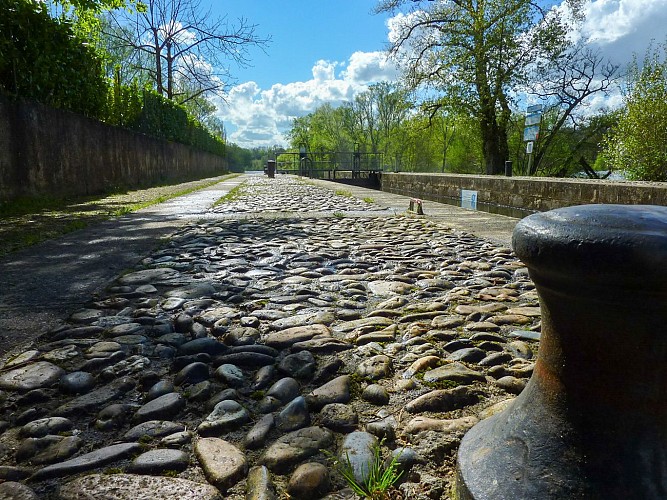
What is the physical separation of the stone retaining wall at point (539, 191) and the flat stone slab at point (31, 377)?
A: 7.26 meters

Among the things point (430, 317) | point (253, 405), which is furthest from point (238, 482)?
point (430, 317)

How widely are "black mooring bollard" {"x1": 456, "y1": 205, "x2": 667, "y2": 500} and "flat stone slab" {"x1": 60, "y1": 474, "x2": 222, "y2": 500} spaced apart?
66 centimetres

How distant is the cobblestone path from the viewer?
1.28 m

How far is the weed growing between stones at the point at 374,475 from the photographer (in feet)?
3.94

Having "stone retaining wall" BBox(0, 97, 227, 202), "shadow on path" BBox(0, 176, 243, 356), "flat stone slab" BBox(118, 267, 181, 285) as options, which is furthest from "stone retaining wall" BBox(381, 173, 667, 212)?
"stone retaining wall" BBox(0, 97, 227, 202)

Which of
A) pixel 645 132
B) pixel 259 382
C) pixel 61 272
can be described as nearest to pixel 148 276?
pixel 61 272

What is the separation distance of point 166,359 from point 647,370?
1759 mm

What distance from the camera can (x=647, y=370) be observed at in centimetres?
95

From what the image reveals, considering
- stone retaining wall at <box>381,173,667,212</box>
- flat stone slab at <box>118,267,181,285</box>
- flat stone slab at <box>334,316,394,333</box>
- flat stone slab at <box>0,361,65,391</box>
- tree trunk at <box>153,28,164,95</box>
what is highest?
tree trunk at <box>153,28,164,95</box>

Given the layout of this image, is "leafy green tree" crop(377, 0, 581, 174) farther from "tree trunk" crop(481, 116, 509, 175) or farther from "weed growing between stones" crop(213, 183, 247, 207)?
"weed growing between stones" crop(213, 183, 247, 207)

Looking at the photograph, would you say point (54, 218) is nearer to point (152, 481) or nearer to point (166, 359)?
point (166, 359)

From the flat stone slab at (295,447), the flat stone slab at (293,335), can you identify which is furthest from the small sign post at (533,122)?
the flat stone slab at (295,447)

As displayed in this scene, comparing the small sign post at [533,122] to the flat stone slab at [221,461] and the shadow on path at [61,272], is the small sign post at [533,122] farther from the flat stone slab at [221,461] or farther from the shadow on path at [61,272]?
the flat stone slab at [221,461]

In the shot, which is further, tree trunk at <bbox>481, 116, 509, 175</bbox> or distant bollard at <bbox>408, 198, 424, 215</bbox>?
tree trunk at <bbox>481, 116, 509, 175</bbox>
